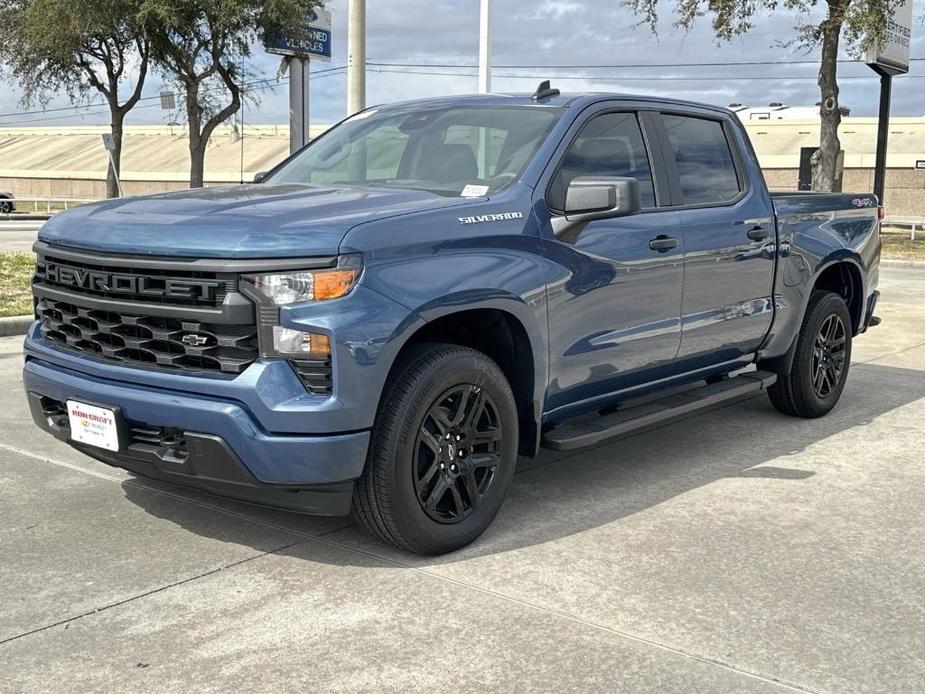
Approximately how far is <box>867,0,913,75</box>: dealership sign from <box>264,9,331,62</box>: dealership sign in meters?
12.2

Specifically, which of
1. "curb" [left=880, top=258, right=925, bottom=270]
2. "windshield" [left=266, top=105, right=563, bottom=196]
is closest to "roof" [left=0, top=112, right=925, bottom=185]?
"curb" [left=880, top=258, right=925, bottom=270]

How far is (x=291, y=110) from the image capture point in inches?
806

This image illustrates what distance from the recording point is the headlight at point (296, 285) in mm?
3883

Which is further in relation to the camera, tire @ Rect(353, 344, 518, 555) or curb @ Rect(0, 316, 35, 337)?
curb @ Rect(0, 316, 35, 337)

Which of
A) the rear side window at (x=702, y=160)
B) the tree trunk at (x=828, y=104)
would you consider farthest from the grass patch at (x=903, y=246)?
the rear side window at (x=702, y=160)

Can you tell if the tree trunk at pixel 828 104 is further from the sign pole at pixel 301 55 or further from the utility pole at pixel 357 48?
the utility pole at pixel 357 48

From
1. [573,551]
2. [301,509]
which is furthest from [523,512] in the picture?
[301,509]

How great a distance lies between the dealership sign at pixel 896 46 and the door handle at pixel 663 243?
2134cm

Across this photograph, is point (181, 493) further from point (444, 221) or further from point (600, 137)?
point (600, 137)

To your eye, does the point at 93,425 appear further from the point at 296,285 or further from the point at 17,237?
the point at 17,237

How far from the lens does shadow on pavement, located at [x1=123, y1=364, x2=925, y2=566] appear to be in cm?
471

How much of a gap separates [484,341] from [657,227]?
1.20 m

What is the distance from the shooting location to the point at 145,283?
4.07 metres

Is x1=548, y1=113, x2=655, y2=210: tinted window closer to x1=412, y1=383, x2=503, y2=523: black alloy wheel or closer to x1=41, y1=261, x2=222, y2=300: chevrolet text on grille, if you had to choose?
x1=412, y1=383, x2=503, y2=523: black alloy wheel
